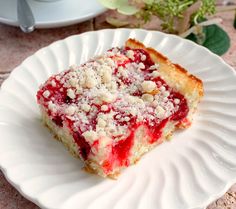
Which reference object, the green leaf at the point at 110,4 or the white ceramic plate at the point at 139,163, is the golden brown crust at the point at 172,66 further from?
the green leaf at the point at 110,4

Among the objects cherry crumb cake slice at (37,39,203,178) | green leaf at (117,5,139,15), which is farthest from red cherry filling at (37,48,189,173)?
green leaf at (117,5,139,15)

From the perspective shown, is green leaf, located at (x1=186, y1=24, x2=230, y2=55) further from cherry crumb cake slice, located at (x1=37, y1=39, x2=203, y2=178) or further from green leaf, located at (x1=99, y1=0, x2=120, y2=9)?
cherry crumb cake slice, located at (x1=37, y1=39, x2=203, y2=178)

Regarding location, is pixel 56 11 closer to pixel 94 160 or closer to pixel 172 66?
pixel 172 66

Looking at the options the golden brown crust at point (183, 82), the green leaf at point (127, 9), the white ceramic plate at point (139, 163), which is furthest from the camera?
the green leaf at point (127, 9)

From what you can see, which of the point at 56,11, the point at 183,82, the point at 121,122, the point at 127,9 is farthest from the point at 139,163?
the point at 56,11

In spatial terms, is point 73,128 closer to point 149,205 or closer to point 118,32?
point 149,205

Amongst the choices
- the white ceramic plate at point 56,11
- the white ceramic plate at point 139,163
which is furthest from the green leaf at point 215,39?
the white ceramic plate at point 56,11

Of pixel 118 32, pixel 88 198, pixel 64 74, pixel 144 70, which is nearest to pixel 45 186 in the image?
pixel 88 198
